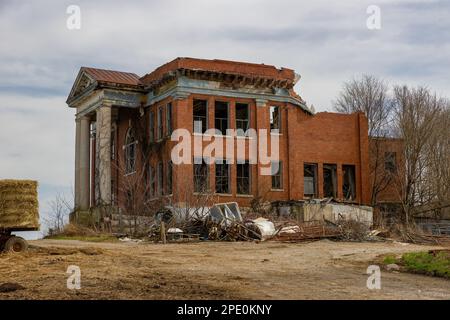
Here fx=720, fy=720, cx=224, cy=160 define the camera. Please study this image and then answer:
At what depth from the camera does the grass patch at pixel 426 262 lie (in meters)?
15.5

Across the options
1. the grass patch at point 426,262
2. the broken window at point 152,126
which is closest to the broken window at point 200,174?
the broken window at point 152,126

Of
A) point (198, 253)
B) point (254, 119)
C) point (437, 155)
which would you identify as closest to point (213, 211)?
point (198, 253)


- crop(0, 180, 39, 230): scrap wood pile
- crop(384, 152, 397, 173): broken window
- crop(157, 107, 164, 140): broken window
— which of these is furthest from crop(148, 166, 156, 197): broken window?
crop(0, 180, 39, 230): scrap wood pile

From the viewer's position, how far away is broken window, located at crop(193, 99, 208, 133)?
123 feet

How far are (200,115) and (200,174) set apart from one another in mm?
3726

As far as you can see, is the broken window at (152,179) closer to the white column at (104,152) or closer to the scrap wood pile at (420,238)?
the white column at (104,152)

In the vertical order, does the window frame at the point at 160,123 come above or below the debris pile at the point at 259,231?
above

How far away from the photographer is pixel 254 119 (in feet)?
125

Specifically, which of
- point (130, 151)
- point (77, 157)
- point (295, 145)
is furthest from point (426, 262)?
point (77, 157)

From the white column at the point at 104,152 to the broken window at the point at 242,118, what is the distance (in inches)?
274

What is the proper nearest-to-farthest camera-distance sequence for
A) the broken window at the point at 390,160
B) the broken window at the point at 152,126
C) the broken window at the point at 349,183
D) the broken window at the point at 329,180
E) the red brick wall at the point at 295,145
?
A: the red brick wall at the point at 295,145 < the broken window at the point at 152,126 < the broken window at the point at 329,180 < the broken window at the point at 349,183 < the broken window at the point at 390,160

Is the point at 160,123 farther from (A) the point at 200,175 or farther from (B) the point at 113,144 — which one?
(B) the point at 113,144

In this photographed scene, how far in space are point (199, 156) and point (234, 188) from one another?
2477mm
